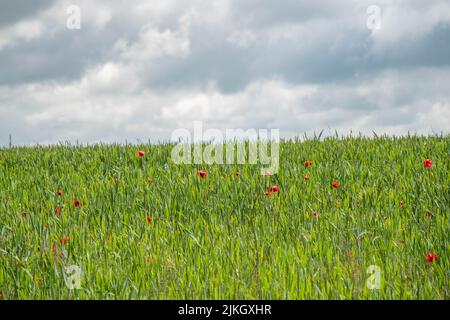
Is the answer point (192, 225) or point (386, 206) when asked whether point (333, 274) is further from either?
point (386, 206)

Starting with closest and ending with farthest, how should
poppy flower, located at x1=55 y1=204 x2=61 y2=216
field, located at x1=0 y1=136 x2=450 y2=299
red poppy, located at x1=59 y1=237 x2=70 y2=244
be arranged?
field, located at x1=0 y1=136 x2=450 y2=299 < red poppy, located at x1=59 y1=237 x2=70 y2=244 < poppy flower, located at x1=55 y1=204 x2=61 y2=216

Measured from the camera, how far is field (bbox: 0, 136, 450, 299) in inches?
153

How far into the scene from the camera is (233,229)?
523 cm

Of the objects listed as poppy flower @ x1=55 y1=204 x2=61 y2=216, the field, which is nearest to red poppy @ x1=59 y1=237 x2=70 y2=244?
the field

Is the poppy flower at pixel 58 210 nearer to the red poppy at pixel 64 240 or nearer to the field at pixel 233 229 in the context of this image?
the field at pixel 233 229

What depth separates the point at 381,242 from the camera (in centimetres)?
482

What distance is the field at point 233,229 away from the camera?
3895mm

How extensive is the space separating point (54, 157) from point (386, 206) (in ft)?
21.0

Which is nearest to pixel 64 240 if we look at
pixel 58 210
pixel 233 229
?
pixel 58 210

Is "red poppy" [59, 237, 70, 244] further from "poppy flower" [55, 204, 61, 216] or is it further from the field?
"poppy flower" [55, 204, 61, 216]

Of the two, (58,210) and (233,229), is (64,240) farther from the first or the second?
(233,229)

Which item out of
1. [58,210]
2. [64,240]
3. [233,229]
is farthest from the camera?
[58,210]
